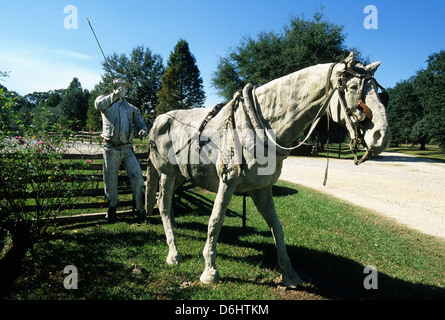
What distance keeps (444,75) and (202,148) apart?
39567 mm

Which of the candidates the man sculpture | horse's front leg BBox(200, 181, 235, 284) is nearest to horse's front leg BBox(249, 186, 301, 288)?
horse's front leg BBox(200, 181, 235, 284)

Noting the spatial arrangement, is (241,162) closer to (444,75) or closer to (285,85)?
(285,85)

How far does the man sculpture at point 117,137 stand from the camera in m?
5.21

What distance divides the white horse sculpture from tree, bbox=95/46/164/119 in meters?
34.0

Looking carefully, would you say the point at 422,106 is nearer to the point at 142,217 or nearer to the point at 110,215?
the point at 142,217

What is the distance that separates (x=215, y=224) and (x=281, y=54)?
25.0 metres

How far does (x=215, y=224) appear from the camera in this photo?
10.6 ft

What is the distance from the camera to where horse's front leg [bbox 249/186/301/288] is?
341cm
